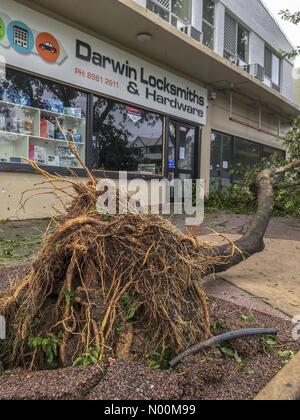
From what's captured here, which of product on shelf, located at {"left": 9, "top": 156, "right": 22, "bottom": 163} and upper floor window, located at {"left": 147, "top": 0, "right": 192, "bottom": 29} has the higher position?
upper floor window, located at {"left": 147, "top": 0, "right": 192, "bottom": 29}

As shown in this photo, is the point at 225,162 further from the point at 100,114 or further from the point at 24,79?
the point at 24,79

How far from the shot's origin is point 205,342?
8.80 feet

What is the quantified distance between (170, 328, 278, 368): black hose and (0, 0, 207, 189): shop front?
3.93m

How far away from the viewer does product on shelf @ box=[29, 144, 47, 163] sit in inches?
316

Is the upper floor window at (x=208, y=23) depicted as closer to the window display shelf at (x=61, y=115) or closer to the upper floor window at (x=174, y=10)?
the upper floor window at (x=174, y=10)

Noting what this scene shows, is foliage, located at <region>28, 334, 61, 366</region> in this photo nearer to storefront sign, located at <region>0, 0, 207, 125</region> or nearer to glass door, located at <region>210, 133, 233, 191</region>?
storefront sign, located at <region>0, 0, 207, 125</region>

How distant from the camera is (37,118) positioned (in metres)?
8.05

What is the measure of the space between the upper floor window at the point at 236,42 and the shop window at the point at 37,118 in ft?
23.7

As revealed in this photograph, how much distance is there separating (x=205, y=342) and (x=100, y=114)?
7.52 metres

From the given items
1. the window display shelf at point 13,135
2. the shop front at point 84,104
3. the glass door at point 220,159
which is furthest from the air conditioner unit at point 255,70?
the window display shelf at point 13,135

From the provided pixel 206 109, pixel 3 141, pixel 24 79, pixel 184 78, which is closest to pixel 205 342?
pixel 3 141

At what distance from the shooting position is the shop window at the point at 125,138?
369 inches

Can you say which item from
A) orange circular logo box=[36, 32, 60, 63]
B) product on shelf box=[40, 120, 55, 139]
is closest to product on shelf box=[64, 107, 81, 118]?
product on shelf box=[40, 120, 55, 139]

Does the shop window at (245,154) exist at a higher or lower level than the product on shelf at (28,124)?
higher
